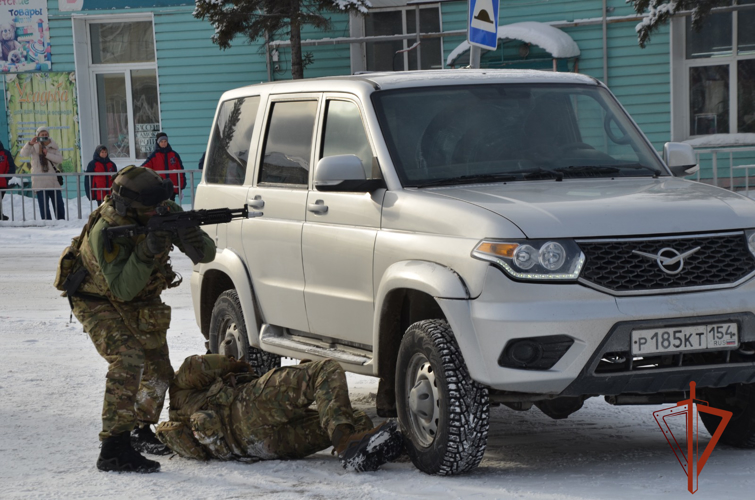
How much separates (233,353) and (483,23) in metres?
4.29

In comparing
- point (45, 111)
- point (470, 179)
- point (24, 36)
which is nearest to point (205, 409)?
point (470, 179)

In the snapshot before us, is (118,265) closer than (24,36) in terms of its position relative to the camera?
Yes

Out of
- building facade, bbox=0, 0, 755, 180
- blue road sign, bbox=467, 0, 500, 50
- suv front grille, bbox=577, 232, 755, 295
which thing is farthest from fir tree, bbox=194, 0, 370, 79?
suv front grille, bbox=577, 232, 755, 295

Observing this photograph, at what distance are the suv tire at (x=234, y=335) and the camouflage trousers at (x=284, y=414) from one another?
3.98 feet

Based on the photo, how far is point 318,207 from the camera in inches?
239

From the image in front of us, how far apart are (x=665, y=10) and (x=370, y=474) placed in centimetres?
1488

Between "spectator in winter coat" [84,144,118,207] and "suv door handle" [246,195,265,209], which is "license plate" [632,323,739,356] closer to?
"suv door handle" [246,195,265,209]

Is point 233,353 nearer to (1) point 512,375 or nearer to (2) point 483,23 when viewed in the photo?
(1) point 512,375

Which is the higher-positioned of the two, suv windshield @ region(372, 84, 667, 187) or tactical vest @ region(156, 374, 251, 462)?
suv windshield @ region(372, 84, 667, 187)

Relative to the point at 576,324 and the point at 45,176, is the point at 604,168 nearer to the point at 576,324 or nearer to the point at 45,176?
the point at 576,324

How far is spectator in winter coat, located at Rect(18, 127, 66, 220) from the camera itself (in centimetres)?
2022

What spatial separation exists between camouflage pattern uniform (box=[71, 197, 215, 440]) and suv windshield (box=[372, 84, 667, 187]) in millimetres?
1163

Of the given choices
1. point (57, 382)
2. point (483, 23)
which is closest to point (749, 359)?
point (57, 382)

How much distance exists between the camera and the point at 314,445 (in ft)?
18.6
